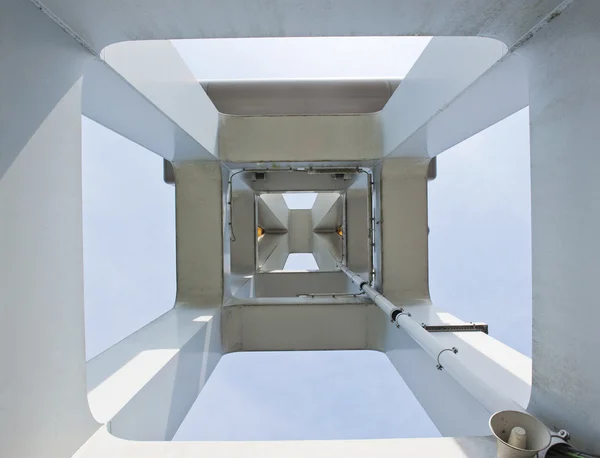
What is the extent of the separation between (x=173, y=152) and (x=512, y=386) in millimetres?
2706

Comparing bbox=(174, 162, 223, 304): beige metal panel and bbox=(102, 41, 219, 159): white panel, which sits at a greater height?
bbox=(102, 41, 219, 159): white panel

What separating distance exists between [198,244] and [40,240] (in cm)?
227

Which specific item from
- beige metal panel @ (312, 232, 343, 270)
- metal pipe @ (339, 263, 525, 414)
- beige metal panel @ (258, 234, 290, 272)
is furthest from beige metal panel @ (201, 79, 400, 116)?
beige metal panel @ (312, 232, 343, 270)

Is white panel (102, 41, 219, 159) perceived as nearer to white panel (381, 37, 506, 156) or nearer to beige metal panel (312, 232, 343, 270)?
white panel (381, 37, 506, 156)

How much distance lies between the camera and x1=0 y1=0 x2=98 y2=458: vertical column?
929 millimetres

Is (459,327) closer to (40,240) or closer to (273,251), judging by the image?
(40,240)

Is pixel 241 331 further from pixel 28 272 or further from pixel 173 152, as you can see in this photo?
pixel 28 272

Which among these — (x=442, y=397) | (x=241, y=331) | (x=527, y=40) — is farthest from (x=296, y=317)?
(x=527, y=40)

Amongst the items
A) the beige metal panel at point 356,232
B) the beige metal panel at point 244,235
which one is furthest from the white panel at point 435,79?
the beige metal panel at point 244,235

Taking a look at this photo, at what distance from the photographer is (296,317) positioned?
340 cm

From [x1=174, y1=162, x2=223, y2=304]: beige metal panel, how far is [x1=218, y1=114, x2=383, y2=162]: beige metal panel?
0.45m

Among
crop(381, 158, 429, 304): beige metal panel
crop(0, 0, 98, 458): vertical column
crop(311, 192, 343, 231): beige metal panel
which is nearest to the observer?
crop(0, 0, 98, 458): vertical column

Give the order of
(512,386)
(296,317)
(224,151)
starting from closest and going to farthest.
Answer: (512,386), (224,151), (296,317)

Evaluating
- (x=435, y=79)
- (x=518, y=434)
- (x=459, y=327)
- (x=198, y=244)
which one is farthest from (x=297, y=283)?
(x=518, y=434)
